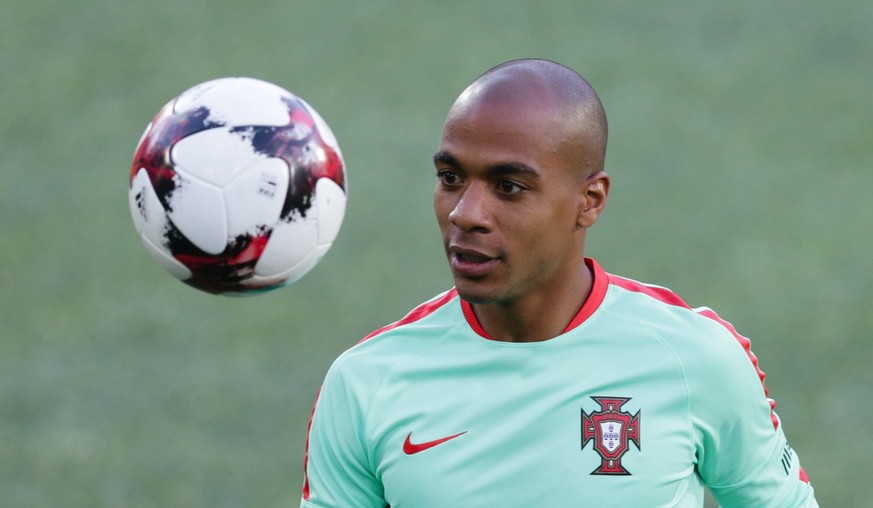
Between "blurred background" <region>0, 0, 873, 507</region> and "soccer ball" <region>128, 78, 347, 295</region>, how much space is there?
502cm

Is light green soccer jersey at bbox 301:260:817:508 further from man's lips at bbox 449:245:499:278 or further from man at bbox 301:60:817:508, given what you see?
man's lips at bbox 449:245:499:278

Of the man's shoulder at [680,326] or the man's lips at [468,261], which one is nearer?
the man's lips at [468,261]

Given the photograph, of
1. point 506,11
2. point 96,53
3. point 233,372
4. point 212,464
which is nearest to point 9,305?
point 233,372

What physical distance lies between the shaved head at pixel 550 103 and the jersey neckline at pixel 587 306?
0.39 m

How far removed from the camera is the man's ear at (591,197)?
4859mm

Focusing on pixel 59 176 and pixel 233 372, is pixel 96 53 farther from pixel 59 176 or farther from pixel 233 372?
pixel 233 372

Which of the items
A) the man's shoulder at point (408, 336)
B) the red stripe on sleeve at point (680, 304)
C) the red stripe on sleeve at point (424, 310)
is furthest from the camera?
the red stripe on sleeve at point (424, 310)

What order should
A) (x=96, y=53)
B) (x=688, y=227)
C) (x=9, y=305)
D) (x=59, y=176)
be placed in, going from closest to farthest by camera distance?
1. (x=9, y=305)
2. (x=688, y=227)
3. (x=59, y=176)
4. (x=96, y=53)

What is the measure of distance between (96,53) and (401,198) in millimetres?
5438

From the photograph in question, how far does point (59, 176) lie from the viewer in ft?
52.5

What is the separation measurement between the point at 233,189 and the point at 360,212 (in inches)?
398

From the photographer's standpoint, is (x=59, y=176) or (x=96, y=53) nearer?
(x=59, y=176)

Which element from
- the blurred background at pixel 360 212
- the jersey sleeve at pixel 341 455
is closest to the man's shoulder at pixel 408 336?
the jersey sleeve at pixel 341 455

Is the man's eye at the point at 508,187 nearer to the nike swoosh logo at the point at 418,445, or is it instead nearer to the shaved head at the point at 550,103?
the shaved head at the point at 550,103
